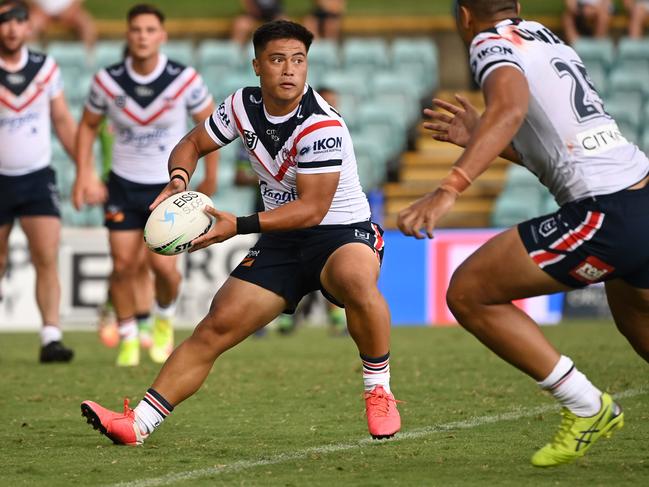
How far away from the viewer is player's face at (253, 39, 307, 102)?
242 inches

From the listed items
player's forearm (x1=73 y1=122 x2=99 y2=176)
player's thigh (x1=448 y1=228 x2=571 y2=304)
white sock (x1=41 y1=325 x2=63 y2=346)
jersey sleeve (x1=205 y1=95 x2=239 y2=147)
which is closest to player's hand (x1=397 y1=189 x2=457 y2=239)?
player's thigh (x1=448 y1=228 x2=571 y2=304)

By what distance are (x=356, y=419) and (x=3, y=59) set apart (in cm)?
512

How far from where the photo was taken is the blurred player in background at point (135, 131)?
999 cm

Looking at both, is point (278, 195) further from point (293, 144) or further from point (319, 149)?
point (319, 149)

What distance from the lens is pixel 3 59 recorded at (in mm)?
10672

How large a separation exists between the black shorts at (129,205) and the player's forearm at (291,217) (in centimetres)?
410

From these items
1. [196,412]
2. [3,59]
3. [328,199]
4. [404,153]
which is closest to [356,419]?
[196,412]

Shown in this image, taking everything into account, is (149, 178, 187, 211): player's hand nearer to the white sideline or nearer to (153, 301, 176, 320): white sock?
the white sideline

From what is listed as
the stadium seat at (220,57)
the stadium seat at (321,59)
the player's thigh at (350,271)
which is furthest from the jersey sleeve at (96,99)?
the stadium seat at (220,57)

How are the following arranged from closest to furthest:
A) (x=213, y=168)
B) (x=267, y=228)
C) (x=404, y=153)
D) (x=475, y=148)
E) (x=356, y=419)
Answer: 1. (x=475, y=148)
2. (x=267, y=228)
3. (x=356, y=419)
4. (x=213, y=168)
5. (x=404, y=153)

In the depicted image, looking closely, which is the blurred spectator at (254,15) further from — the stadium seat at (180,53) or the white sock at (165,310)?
the white sock at (165,310)

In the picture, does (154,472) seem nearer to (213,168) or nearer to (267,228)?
(267,228)

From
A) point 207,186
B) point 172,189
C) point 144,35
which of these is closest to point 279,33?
point 172,189

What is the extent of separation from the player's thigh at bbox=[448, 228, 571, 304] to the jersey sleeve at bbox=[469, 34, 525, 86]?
69 centimetres
